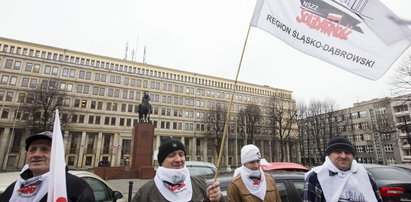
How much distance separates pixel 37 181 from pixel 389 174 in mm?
7541

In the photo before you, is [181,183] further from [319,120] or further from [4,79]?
[4,79]

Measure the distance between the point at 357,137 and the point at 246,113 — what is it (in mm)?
36874

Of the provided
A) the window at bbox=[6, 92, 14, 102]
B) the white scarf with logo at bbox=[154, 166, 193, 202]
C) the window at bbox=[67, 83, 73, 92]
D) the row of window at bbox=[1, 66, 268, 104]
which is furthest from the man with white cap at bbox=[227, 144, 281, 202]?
the window at bbox=[6, 92, 14, 102]

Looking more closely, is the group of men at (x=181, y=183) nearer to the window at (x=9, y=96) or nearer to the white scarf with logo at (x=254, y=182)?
the white scarf with logo at (x=254, y=182)

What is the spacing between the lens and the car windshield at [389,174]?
5.39m

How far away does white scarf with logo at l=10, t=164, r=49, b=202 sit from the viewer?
1894mm

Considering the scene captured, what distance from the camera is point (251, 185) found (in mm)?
3074

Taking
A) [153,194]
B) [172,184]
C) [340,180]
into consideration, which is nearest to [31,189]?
[153,194]

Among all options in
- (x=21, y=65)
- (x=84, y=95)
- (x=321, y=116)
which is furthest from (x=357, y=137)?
(x=21, y=65)

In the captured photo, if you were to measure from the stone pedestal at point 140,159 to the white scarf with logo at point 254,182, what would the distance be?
14974 mm

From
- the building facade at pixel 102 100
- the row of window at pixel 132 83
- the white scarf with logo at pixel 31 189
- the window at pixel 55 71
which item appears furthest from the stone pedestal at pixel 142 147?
the window at pixel 55 71

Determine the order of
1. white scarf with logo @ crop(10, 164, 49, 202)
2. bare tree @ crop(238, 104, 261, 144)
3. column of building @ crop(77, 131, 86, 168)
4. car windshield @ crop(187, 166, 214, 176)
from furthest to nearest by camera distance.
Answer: bare tree @ crop(238, 104, 261, 144), column of building @ crop(77, 131, 86, 168), car windshield @ crop(187, 166, 214, 176), white scarf with logo @ crop(10, 164, 49, 202)

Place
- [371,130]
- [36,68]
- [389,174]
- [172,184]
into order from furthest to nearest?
[36,68]
[371,130]
[389,174]
[172,184]

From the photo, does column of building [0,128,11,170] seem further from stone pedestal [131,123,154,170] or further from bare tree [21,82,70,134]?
stone pedestal [131,123,154,170]
